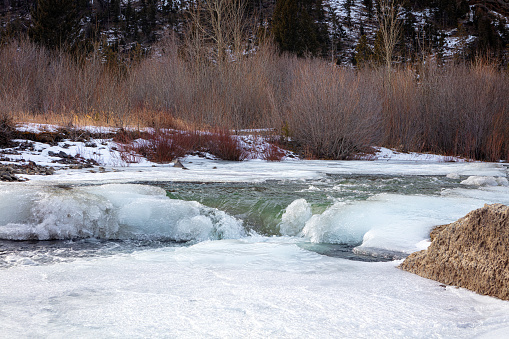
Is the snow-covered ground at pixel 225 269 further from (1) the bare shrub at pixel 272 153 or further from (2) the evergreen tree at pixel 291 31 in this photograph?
(2) the evergreen tree at pixel 291 31

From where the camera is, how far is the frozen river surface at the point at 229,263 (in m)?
2.23

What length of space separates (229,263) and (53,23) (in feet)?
87.4

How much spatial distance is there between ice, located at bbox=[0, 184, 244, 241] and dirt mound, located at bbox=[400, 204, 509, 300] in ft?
7.06

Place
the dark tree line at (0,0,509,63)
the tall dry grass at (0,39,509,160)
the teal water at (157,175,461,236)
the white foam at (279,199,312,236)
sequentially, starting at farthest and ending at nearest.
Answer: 1. the dark tree line at (0,0,509,63)
2. the tall dry grass at (0,39,509,160)
3. the teal water at (157,175,461,236)
4. the white foam at (279,199,312,236)

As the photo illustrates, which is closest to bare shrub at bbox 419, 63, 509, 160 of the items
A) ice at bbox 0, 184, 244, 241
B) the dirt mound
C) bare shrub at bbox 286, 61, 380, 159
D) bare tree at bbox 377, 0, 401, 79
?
bare tree at bbox 377, 0, 401, 79

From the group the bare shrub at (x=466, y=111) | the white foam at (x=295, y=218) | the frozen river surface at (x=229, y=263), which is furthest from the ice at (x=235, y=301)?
the bare shrub at (x=466, y=111)

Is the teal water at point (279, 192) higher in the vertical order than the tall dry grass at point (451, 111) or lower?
lower

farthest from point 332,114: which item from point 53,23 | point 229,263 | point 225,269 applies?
point 53,23

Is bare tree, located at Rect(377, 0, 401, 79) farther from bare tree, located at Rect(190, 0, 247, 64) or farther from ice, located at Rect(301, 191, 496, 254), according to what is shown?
ice, located at Rect(301, 191, 496, 254)

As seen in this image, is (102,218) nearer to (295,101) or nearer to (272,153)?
(272,153)

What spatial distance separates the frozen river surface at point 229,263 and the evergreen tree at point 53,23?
21828mm

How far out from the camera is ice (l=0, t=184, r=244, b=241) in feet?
14.6

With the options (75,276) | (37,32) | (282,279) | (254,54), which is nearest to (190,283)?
(282,279)

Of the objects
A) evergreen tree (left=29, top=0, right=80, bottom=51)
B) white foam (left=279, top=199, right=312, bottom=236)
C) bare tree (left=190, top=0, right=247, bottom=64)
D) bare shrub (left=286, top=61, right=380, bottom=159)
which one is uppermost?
evergreen tree (left=29, top=0, right=80, bottom=51)
